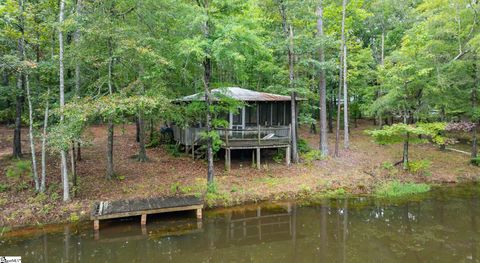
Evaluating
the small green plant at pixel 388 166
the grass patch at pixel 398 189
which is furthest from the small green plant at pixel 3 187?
the small green plant at pixel 388 166

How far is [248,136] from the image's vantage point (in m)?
16.6

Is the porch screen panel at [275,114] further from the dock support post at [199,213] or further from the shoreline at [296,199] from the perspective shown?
the dock support post at [199,213]

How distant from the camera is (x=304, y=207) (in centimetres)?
1206

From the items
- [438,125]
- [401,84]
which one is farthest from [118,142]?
[438,125]

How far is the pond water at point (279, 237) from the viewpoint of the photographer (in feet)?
27.3

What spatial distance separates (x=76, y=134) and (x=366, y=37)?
92.9 feet

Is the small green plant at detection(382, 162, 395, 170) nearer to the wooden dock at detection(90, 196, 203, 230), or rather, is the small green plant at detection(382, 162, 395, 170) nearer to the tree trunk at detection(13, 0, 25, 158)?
the wooden dock at detection(90, 196, 203, 230)

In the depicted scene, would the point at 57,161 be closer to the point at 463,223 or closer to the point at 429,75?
the point at 463,223

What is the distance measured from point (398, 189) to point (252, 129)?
23.4 ft

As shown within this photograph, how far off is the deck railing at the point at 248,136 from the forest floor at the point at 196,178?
1.19 meters

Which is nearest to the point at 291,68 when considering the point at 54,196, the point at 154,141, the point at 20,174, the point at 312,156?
the point at 312,156

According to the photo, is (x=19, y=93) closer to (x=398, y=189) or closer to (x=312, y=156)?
(x=312, y=156)

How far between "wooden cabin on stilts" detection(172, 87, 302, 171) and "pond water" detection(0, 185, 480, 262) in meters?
4.12

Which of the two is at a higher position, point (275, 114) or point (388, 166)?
point (275, 114)
